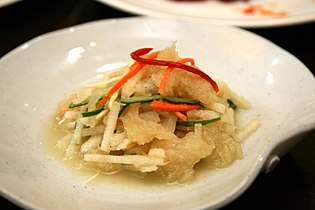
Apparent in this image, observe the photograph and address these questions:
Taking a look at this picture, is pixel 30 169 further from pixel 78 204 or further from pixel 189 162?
pixel 189 162

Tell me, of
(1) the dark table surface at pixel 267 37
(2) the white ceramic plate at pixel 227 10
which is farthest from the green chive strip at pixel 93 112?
(2) the white ceramic plate at pixel 227 10

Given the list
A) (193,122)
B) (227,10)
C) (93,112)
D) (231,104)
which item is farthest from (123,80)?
(227,10)

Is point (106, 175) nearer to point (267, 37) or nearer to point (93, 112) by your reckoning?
point (93, 112)

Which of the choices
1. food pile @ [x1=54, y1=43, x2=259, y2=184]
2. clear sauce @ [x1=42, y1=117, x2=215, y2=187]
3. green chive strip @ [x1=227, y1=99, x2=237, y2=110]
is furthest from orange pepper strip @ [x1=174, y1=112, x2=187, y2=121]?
green chive strip @ [x1=227, y1=99, x2=237, y2=110]

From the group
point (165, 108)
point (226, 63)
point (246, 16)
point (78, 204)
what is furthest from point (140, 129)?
point (246, 16)

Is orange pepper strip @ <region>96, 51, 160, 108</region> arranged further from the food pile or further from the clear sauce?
the clear sauce

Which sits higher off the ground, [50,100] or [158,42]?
[158,42]
